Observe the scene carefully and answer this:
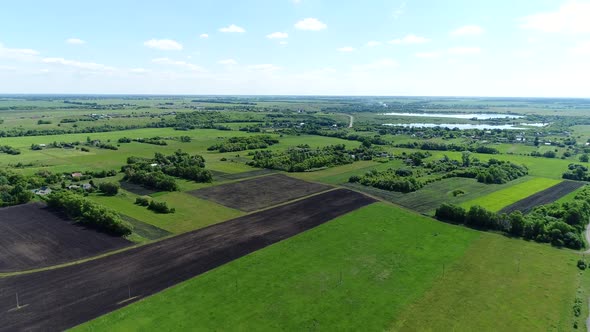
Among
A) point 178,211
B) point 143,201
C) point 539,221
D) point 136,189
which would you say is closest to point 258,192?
point 178,211

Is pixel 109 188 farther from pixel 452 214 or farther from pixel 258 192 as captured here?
pixel 452 214

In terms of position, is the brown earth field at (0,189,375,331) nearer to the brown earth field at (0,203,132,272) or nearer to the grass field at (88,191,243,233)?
the grass field at (88,191,243,233)

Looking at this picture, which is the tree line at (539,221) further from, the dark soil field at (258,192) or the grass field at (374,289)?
the dark soil field at (258,192)

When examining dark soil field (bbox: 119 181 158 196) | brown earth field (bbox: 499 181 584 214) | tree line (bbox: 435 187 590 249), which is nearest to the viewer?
tree line (bbox: 435 187 590 249)

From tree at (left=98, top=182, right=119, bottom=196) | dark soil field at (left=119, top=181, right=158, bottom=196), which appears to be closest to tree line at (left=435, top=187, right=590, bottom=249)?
dark soil field at (left=119, top=181, right=158, bottom=196)

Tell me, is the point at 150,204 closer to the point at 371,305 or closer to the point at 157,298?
the point at 157,298

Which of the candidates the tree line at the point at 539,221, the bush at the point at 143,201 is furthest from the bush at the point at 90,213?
the tree line at the point at 539,221

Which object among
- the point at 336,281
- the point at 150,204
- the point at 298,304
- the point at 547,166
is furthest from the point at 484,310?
the point at 547,166
